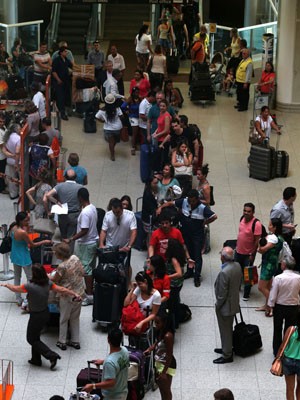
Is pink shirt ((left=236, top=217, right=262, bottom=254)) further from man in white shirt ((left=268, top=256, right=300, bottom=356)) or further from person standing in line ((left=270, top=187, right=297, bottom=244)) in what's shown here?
man in white shirt ((left=268, top=256, right=300, bottom=356))

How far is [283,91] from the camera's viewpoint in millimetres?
23828

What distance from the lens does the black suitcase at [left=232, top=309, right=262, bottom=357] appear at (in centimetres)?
1320

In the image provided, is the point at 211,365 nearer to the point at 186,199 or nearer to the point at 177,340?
the point at 177,340

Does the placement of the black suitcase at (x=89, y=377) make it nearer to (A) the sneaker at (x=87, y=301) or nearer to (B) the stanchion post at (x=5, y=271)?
(A) the sneaker at (x=87, y=301)

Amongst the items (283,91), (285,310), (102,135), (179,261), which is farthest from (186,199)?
(283,91)

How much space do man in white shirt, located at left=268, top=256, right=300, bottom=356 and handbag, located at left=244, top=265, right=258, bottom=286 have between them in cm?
134

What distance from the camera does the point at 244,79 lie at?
23484 mm

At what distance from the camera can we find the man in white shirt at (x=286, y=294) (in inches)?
502

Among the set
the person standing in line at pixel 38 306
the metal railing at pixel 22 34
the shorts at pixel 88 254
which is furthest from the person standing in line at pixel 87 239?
the metal railing at pixel 22 34

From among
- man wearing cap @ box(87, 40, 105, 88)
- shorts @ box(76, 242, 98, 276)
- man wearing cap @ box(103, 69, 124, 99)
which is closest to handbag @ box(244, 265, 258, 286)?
shorts @ box(76, 242, 98, 276)

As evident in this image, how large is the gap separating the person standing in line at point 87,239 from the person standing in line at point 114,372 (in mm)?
3508

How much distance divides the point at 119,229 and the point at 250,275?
1.85m

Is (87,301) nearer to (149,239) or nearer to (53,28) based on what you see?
(149,239)

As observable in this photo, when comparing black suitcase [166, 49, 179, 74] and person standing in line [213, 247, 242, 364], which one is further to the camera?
black suitcase [166, 49, 179, 74]
